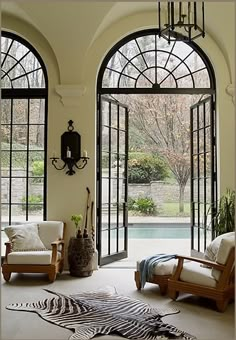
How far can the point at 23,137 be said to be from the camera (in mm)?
6234

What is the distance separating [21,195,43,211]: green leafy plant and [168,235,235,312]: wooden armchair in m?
2.69

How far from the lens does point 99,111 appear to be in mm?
6086

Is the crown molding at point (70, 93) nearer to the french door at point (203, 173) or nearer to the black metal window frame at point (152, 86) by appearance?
the black metal window frame at point (152, 86)

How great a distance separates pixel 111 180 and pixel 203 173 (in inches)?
58.4

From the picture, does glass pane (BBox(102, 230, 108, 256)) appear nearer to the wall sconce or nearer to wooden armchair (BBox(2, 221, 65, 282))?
wooden armchair (BBox(2, 221, 65, 282))

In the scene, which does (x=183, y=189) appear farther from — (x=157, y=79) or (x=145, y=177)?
(x=157, y=79)

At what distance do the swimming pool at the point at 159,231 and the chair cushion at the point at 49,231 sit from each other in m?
5.77

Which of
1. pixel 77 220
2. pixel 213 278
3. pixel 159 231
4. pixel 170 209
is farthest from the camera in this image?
pixel 170 209

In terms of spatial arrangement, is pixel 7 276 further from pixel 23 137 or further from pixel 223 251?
pixel 223 251

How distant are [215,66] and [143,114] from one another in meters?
5.46

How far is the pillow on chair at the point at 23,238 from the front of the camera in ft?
17.5

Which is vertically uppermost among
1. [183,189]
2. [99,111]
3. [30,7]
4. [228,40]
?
[30,7]

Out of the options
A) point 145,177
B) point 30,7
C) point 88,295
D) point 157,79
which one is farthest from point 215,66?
point 145,177

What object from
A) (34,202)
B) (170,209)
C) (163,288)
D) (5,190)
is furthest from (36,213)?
(170,209)
